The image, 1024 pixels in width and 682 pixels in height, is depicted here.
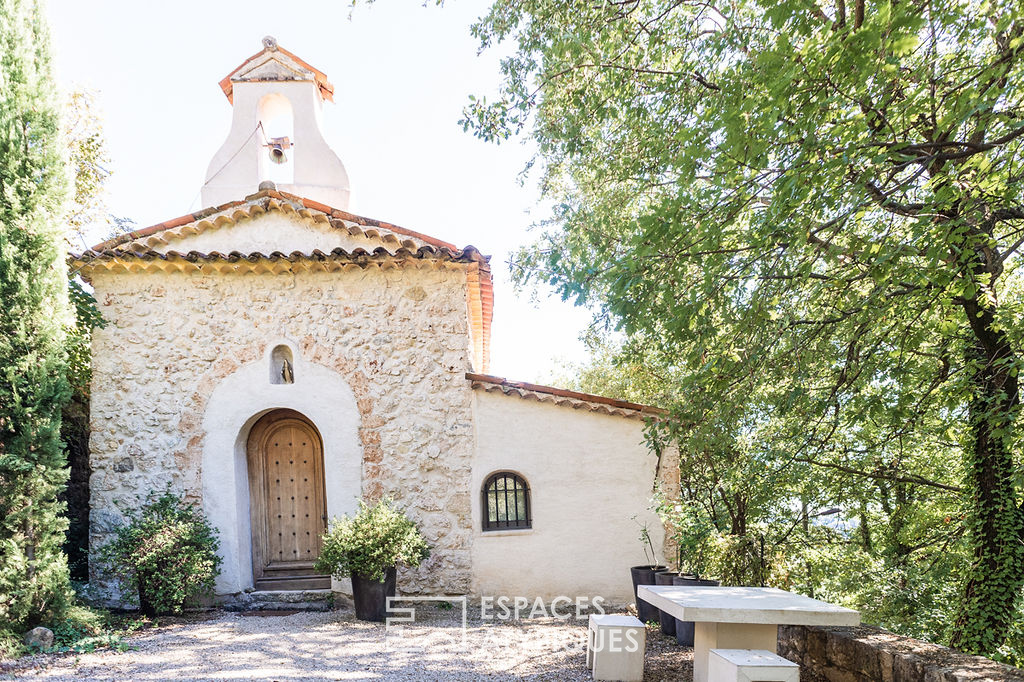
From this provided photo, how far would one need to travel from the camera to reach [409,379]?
7.95 meters

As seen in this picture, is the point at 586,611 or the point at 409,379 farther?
the point at 409,379

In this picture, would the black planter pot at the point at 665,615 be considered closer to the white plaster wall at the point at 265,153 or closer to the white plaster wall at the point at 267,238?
the white plaster wall at the point at 267,238

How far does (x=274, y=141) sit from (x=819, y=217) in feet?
27.5

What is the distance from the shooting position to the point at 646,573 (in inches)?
266

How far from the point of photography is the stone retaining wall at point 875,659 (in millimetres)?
3451

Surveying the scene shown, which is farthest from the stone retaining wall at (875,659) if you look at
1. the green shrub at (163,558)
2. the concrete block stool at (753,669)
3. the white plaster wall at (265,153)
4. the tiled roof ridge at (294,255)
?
the white plaster wall at (265,153)

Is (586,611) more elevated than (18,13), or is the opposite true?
(18,13)

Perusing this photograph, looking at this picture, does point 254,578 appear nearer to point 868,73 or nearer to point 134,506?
point 134,506

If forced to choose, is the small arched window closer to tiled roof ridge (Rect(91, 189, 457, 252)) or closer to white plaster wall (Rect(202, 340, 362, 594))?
white plaster wall (Rect(202, 340, 362, 594))

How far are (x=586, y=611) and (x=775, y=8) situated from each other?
6416mm

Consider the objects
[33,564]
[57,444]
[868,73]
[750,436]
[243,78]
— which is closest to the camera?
[868,73]

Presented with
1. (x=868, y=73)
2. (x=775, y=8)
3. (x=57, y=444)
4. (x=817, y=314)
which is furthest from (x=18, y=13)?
(x=817, y=314)

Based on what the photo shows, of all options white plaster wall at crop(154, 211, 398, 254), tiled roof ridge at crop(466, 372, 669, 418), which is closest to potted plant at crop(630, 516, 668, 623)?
tiled roof ridge at crop(466, 372, 669, 418)

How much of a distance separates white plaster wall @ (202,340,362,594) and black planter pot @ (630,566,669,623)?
3491 millimetres
